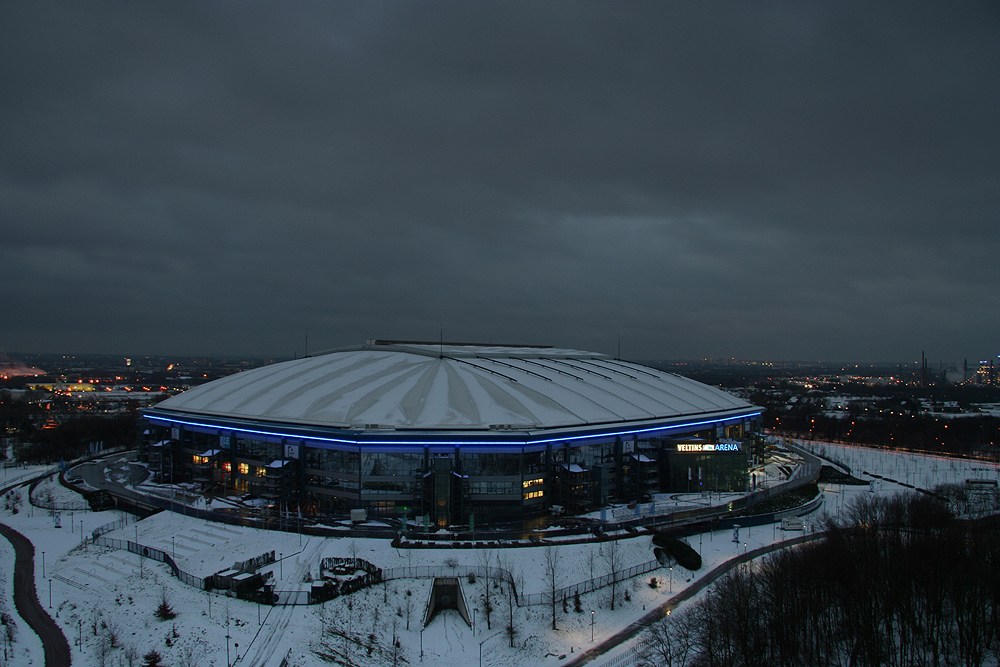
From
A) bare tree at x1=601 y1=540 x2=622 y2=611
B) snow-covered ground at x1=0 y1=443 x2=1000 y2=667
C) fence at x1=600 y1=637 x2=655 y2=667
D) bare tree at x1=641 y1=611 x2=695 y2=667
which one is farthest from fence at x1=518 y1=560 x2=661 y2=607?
fence at x1=600 y1=637 x2=655 y2=667

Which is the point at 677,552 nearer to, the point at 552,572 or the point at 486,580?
the point at 552,572

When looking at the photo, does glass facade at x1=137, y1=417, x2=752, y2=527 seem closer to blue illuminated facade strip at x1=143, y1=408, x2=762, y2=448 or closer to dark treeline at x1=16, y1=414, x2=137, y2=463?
blue illuminated facade strip at x1=143, y1=408, x2=762, y2=448

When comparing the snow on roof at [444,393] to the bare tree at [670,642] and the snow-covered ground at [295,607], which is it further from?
the bare tree at [670,642]

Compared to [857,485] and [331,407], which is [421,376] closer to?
[331,407]

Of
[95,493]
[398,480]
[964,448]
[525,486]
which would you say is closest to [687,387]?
[525,486]

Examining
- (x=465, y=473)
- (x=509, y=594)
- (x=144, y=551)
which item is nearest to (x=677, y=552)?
(x=509, y=594)

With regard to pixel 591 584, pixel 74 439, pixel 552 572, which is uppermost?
pixel 74 439
